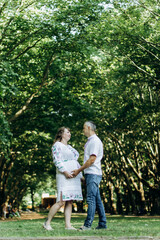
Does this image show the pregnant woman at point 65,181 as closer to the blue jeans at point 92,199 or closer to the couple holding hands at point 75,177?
the couple holding hands at point 75,177

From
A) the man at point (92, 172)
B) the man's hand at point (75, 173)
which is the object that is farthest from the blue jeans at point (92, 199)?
the man's hand at point (75, 173)

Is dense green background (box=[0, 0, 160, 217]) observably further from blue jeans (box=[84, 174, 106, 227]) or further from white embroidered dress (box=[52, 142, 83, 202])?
blue jeans (box=[84, 174, 106, 227])

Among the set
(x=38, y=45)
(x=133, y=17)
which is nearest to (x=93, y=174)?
(x=133, y=17)

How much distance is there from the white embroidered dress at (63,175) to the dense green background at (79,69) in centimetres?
637

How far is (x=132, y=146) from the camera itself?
22953mm

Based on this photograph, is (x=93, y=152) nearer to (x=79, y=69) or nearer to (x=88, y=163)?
(x=88, y=163)

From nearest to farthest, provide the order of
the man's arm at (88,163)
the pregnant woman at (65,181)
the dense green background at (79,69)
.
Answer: the man's arm at (88,163)
the pregnant woman at (65,181)
the dense green background at (79,69)

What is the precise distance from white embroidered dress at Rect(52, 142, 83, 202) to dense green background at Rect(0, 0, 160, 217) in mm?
6366

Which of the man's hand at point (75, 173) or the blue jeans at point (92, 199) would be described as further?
the man's hand at point (75, 173)

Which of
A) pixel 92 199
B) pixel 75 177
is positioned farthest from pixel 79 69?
pixel 92 199

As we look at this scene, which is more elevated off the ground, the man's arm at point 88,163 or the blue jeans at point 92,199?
the man's arm at point 88,163

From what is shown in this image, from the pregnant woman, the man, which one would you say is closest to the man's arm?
the man

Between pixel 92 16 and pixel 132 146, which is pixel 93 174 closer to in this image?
pixel 92 16

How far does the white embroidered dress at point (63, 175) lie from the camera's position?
269 inches
